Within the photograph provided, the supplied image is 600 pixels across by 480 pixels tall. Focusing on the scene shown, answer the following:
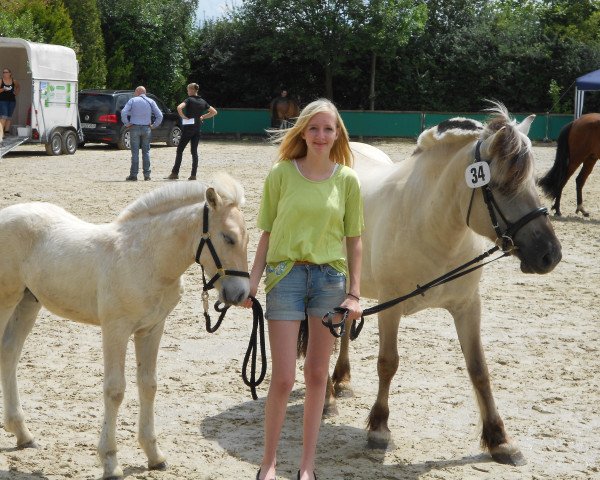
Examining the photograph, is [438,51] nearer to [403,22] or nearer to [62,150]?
[403,22]

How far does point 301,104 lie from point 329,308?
104 ft

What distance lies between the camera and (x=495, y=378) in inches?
244

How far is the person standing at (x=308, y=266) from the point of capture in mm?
3998

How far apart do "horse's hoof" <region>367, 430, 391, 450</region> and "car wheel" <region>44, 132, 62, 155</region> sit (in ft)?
59.7

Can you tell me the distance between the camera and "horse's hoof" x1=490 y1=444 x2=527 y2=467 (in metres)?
4.84

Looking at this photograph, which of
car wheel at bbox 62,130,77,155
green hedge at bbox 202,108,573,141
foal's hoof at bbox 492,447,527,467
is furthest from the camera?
green hedge at bbox 202,108,573,141

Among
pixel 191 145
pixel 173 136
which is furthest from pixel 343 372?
pixel 173 136

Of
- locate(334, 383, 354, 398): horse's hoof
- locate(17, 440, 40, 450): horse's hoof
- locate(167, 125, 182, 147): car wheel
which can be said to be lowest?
locate(334, 383, 354, 398): horse's hoof

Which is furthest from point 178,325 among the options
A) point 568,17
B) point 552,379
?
point 568,17

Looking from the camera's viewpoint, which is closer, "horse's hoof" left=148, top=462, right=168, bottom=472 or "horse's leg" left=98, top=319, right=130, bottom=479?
"horse's leg" left=98, top=319, right=130, bottom=479

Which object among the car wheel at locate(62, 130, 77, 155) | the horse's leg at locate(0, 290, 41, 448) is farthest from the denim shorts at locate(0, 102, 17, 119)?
the horse's leg at locate(0, 290, 41, 448)

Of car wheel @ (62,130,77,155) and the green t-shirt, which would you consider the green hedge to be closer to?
car wheel @ (62,130,77,155)

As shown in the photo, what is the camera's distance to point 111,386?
14.1 ft

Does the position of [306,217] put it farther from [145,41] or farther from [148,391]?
[145,41]
